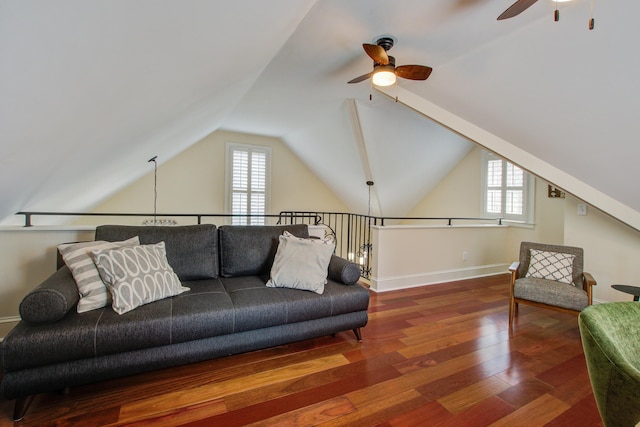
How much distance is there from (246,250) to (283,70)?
2014 millimetres

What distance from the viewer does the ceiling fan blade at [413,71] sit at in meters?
2.44

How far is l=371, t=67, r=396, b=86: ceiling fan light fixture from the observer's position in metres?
2.47

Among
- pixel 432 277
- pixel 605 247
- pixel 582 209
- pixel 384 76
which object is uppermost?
pixel 384 76

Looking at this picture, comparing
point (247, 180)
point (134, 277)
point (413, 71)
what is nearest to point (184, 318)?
point (134, 277)

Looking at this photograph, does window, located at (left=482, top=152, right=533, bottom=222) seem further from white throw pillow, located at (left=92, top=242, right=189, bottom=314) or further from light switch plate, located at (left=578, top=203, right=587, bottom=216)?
white throw pillow, located at (left=92, top=242, right=189, bottom=314)

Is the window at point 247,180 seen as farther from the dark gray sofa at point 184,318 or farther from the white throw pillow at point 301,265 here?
the white throw pillow at point 301,265

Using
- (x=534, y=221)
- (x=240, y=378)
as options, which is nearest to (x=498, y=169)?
(x=534, y=221)

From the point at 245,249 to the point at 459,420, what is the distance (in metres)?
1.99

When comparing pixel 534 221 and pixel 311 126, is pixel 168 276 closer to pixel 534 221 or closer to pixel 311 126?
pixel 311 126

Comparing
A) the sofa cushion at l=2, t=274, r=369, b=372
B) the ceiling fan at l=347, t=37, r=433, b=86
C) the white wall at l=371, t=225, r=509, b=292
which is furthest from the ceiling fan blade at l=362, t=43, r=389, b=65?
the white wall at l=371, t=225, r=509, b=292

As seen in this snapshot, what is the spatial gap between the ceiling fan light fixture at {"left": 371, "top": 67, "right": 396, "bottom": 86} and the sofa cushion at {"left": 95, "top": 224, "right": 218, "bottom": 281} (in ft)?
6.47

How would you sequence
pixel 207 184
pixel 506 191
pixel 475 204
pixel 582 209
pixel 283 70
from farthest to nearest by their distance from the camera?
1. pixel 207 184
2. pixel 475 204
3. pixel 506 191
4. pixel 582 209
5. pixel 283 70

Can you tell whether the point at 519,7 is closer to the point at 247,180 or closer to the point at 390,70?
the point at 390,70

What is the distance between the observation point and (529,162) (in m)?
2.89
